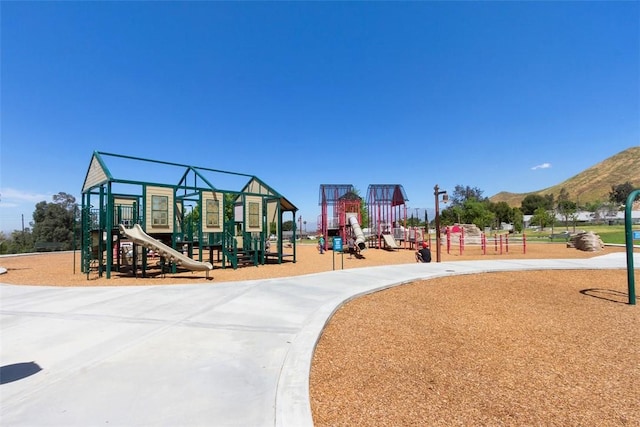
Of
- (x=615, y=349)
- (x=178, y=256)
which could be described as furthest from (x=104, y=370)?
(x=178, y=256)

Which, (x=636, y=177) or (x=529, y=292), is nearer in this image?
(x=529, y=292)

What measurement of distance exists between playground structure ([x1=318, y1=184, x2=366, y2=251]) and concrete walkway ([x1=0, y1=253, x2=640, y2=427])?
16.5 metres

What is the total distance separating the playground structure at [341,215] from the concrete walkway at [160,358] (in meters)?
16.5

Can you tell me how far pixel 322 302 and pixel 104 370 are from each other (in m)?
4.55

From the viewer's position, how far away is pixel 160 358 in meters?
4.23

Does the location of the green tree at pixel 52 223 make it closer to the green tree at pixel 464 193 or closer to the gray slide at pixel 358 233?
the gray slide at pixel 358 233

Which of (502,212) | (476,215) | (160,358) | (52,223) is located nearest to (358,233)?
(160,358)

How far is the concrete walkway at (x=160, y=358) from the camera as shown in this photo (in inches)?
118

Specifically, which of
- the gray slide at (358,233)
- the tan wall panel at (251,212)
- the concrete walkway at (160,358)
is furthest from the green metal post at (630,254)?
the gray slide at (358,233)

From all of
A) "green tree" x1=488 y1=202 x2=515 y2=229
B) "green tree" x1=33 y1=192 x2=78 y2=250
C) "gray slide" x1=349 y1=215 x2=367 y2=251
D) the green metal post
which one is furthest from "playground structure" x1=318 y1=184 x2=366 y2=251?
"green tree" x1=488 y1=202 x2=515 y2=229

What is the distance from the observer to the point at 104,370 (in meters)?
3.91

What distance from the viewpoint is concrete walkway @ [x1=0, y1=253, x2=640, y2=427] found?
3002mm

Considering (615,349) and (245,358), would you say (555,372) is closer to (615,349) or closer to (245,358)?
(615,349)

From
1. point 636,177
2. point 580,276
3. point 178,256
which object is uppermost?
point 636,177
